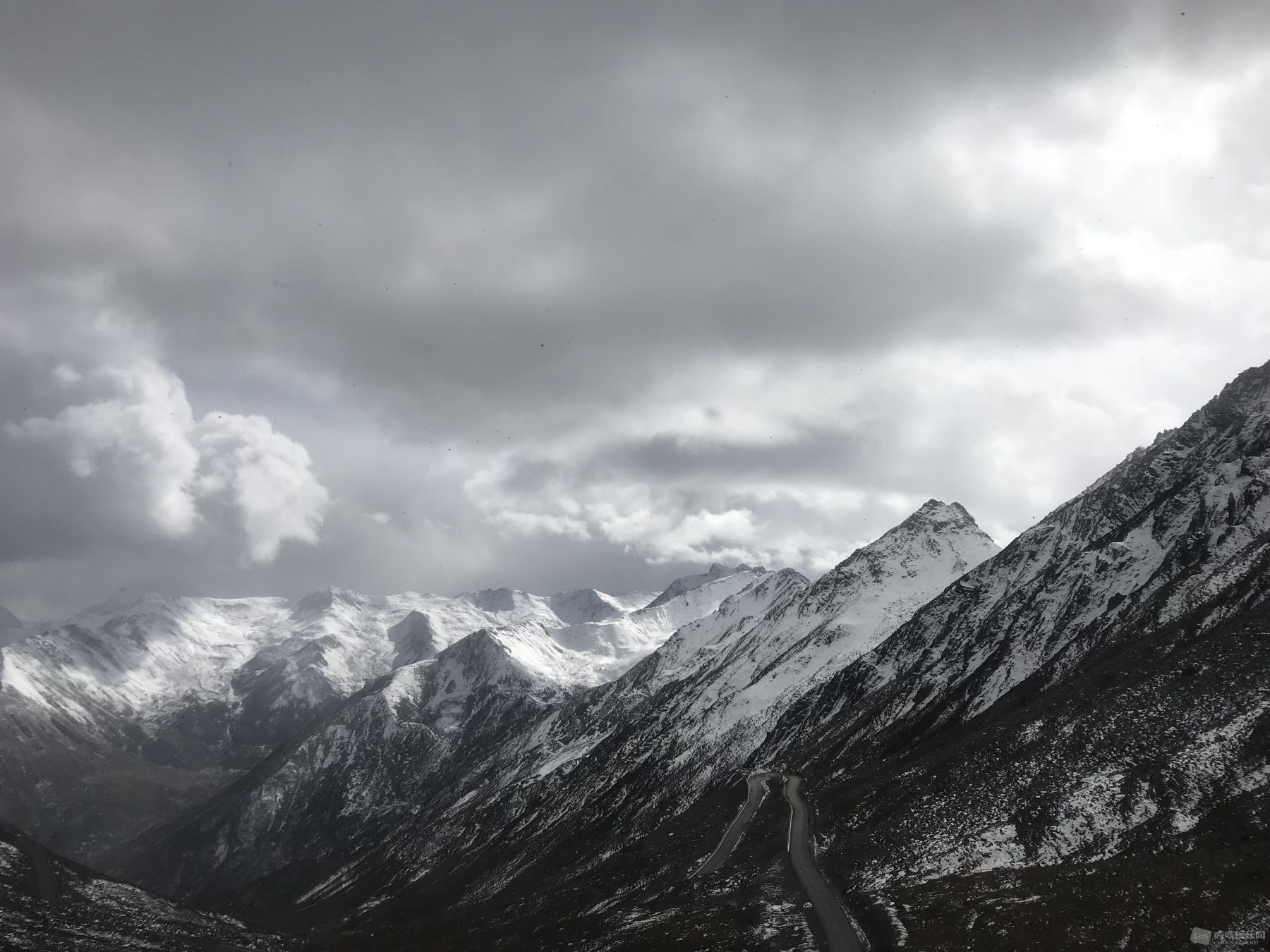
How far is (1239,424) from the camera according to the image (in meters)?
156

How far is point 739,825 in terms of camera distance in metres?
117

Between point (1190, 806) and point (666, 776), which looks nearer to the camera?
point (1190, 806)

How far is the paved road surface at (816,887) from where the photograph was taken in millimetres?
56344

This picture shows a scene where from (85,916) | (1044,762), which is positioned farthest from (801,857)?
(85,916)

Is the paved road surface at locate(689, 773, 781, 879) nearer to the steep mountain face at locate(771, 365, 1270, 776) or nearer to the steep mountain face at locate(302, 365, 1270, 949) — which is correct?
the steep mountain face at locate(302, 365, 1270, 949)

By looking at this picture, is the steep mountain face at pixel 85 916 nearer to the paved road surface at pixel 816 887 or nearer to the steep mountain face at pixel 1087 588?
the paved road surface at pixel 816 887

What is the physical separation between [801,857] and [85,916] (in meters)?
109

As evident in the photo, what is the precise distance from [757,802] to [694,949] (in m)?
73.8

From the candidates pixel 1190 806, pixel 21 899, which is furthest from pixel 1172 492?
pixel 21 899

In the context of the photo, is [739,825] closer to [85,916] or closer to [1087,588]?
[1087,588]

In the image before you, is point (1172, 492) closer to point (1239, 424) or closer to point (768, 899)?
point (1239, 424)

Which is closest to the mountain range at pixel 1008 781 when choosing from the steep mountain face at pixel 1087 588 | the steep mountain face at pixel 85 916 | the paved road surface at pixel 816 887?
the steep mountain face at pixel 1087 588

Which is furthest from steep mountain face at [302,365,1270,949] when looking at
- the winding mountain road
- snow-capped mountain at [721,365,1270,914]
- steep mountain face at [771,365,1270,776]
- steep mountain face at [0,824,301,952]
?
steep mountain face at [0,824,301,952]

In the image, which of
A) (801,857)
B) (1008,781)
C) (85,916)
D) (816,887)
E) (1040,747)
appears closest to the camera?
(816,887)
